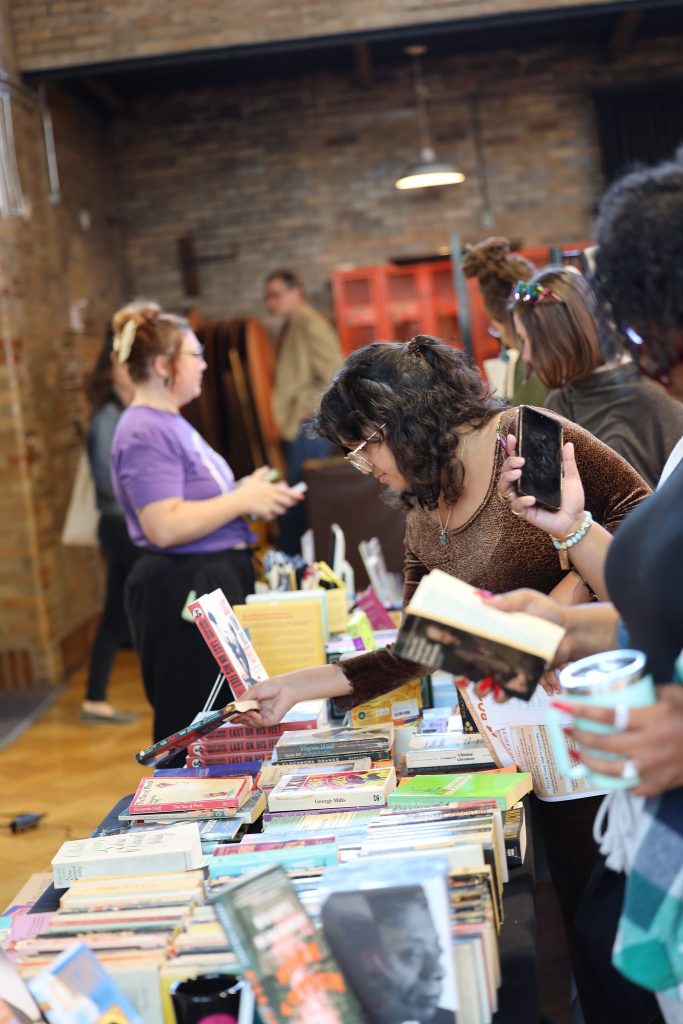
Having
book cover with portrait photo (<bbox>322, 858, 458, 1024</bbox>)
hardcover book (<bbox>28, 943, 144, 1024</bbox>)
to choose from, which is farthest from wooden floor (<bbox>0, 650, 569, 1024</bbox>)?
hardcover book (<bbox>28, 943, 144, 1024</bbox>)

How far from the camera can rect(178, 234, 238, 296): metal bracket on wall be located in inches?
374

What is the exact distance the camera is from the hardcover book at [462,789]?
80.1 inches

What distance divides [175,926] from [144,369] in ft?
7.52

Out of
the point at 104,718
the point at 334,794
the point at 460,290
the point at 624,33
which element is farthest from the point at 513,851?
the point at 624,33

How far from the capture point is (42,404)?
23.5 ft

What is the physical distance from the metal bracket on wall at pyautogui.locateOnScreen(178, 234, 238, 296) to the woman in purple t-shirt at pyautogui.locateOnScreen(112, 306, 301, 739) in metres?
5.90

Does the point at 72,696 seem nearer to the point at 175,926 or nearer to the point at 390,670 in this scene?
the point at 390,670

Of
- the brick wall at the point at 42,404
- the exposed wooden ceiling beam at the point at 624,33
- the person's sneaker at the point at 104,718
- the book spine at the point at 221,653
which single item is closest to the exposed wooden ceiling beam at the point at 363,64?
the exposed wooden ceiling beam at the point at 624,33

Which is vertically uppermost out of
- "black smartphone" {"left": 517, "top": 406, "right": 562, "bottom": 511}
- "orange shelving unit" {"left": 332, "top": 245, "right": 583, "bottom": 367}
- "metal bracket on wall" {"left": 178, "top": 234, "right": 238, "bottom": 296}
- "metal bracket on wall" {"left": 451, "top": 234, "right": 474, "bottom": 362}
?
"metal bracket on wall" {"left": 178, "top": 234, "right": 238, "bottom": 296}

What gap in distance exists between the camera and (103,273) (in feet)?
29.4

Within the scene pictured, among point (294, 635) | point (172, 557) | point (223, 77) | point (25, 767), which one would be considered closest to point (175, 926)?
point (294, 635)

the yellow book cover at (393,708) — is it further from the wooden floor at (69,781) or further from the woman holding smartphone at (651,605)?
the woman holding smartphone at (651,605)

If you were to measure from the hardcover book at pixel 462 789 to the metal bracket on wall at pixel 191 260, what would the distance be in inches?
308

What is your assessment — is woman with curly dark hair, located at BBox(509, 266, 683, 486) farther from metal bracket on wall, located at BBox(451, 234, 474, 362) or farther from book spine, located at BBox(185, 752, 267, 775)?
metal bracket on wall, located at BBox(451, 234, 474, 362)
